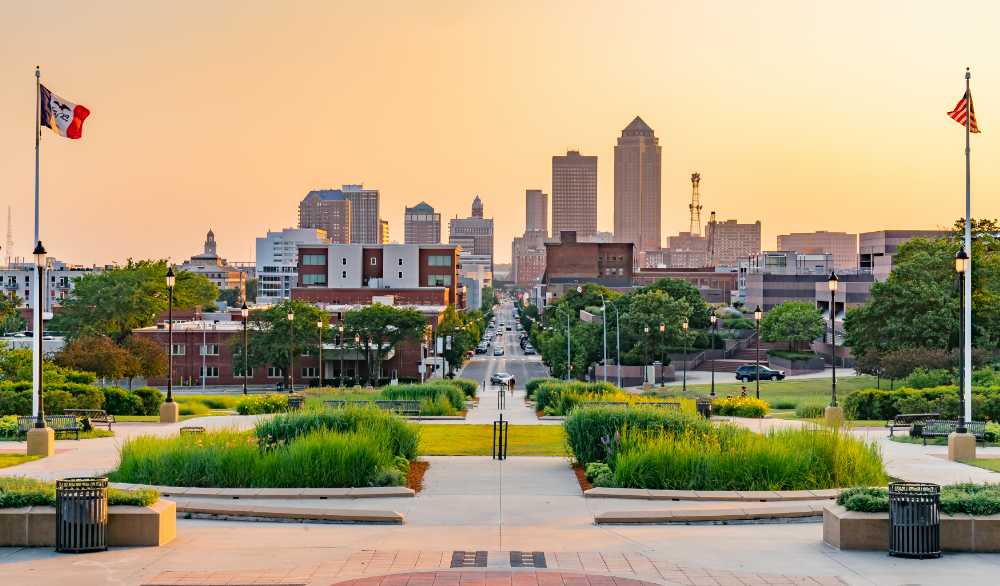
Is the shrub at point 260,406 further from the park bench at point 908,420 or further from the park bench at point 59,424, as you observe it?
the park bench at point 908,420

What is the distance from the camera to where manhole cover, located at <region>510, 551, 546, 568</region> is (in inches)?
628

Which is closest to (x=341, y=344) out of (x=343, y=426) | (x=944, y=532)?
(x=343, y=426)

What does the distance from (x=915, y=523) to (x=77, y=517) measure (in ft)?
40.4

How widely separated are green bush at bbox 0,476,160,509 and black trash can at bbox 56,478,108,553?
708 mm

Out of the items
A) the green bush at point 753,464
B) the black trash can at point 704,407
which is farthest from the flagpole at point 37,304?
the black trash can at point 704,407

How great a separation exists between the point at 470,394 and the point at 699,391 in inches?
774

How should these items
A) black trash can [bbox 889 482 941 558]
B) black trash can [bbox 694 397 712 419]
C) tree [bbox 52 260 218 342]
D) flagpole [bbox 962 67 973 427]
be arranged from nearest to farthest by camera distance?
black trash can [bbox 889 482 941 558]
flagpole [bbox 962 67 973 427]
black trash can [bbox 694 397 712 419]
tree [bbox 52 260 218 342]

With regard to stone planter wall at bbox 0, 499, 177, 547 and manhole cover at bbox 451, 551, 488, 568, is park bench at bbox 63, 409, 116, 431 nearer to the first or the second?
stone planter wall at bbox 0, 499, 177, 547

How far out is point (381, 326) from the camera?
103 metres

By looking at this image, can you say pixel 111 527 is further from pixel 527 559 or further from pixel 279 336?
pixel 279 336

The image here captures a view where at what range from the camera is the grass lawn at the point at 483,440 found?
2933 cm

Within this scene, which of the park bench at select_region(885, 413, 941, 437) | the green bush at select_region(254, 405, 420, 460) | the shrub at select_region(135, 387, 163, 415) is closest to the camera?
the green bush at select_region(254, 405, 420, 460)

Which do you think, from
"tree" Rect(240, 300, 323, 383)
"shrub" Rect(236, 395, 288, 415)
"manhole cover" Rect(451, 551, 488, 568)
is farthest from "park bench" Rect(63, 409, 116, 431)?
"tree" Rect(240, 300, 323, 383)

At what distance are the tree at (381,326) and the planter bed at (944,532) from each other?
8639cm
